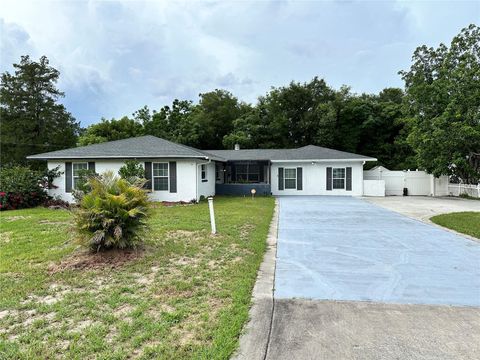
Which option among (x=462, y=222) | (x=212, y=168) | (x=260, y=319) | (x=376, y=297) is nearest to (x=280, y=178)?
(x=212, y=168)

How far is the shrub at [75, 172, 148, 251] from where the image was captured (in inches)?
211

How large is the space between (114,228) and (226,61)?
54.2ft

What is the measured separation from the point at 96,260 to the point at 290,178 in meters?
16.8

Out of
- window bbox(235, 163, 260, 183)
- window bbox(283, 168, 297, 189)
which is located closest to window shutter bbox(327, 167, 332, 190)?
window bbox(283, 168, 297, 189)

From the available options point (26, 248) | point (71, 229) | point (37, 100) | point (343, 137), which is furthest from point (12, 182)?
point (343, 137)

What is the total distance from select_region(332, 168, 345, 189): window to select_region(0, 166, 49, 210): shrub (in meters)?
16.8

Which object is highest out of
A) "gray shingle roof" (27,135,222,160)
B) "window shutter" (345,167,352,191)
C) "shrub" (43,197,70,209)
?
"gray shingle roof" (27,135,222,160)

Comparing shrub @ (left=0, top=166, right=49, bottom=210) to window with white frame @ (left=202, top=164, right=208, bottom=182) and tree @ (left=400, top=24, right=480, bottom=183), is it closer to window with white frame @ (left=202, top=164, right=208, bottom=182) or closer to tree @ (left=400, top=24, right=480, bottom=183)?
window with white frame @ (left=202, top=164, right=208, bottom=182)

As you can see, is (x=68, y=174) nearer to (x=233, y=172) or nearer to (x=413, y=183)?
(x=233, y=172)

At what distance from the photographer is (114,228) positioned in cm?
545

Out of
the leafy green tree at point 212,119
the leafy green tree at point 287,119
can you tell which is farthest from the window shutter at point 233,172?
the leafy green tree at point 212,119

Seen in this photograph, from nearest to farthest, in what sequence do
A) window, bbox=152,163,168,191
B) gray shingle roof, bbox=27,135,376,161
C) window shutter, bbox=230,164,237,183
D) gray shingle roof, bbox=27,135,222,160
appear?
1. gray shingle roof, bbox=27,135,222,160
2. gray shingle roof, bbox=27,135,376,161
3. window, bbox=152,163,168,191
4. window shutter, bbox=230,164,237,183

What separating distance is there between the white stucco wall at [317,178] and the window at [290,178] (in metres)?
0.28

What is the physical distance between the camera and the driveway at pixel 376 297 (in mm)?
2746
